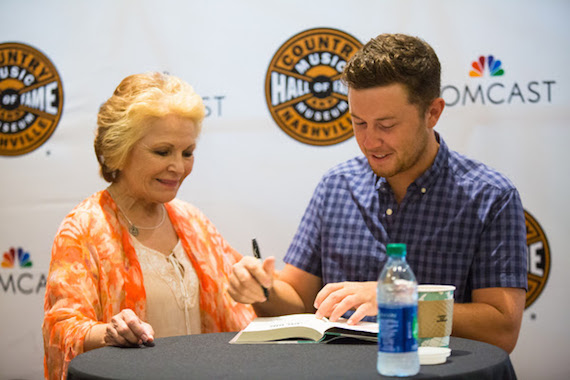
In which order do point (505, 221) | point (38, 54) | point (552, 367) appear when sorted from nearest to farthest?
point (505, 221) < point (552, 367) < point (38, 54)

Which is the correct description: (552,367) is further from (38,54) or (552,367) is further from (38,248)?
(38,54)

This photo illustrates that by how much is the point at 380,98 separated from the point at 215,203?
1.32 m

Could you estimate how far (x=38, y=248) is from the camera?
3346 millimetres

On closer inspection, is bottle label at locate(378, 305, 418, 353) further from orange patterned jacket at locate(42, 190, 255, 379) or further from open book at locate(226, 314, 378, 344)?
orange patterned jacket at locate(42, 190, 255, 379)

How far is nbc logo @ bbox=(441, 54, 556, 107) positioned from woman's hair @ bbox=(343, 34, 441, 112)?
90cm

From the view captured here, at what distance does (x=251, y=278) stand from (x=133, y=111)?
81 cm

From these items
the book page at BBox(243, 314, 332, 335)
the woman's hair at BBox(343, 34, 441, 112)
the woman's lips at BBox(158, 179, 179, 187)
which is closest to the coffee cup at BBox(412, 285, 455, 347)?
the book page at BBox(243, 314, 332, 335)

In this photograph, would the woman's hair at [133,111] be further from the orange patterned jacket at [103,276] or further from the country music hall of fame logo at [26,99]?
the country music hall of fame logo at [26,99]

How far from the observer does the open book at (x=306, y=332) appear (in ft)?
5.31

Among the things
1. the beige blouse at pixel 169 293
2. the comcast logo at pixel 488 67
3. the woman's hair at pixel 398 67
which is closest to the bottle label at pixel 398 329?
the woman's hair at pixel 398 67

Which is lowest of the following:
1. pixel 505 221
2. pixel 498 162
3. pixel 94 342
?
pixel 94 342

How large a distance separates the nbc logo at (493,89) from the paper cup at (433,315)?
1.70 meters

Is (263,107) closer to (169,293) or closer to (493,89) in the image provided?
(493,89)

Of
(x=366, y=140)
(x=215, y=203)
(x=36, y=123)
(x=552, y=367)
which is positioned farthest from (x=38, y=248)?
(x=552, y=367)
